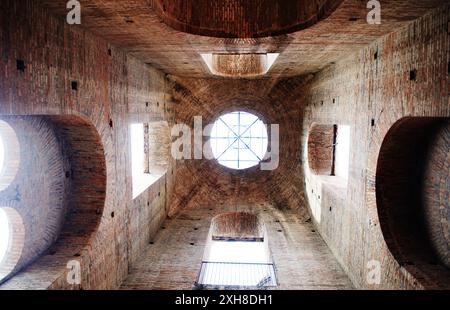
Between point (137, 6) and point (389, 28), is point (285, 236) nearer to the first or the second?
point (389, 28)

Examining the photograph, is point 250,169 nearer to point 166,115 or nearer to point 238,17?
point 166,115

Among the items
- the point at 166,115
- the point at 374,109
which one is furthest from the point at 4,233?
the point at 166,115

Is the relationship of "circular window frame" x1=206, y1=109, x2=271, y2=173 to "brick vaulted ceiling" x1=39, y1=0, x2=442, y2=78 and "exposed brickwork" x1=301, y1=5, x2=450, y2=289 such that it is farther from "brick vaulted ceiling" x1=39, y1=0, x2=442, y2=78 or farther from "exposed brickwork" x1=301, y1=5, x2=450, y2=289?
"brick vaulted ceiling" x1=39, y1=0, x2=442, y2=78

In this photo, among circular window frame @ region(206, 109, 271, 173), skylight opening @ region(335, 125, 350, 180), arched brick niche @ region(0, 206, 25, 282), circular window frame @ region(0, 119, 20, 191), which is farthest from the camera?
circular window frame @ region(206, 109, 271, 173)

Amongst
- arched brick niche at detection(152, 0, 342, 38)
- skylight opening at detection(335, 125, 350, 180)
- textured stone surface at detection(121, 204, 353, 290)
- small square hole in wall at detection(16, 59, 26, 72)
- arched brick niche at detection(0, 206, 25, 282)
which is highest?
arched brick niche at detection(152, 0, 342, 38)

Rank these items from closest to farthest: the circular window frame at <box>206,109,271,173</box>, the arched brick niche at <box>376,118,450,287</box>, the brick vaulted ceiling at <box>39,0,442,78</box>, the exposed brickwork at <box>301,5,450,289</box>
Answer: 1. the exposed brickwork at <box>301,5,450,289</box>
2. the brick vaulted ceiling at <box>39,0,442,78</box>
3. the arched brick niche at <box>376,118,450,287</box>
4. the circular window frame at <box>206,109,271,173</box>

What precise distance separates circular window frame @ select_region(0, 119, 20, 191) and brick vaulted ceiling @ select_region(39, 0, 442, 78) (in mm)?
1688

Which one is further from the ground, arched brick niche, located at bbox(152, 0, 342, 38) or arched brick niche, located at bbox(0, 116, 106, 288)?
arched brick niche, located at bbox(152, 0, 342, 38)

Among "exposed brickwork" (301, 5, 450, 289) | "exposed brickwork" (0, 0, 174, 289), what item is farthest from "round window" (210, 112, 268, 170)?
"exposed brickwork" (0, 0, 174, 289)

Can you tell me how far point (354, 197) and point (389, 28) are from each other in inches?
129

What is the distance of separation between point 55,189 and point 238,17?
4.07 m

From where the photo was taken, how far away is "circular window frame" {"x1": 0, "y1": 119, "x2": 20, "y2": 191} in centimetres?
509

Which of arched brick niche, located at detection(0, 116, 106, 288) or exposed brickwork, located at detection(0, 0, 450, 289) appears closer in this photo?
exposed brickwork, located at detection(0, 0, 450, 289)
